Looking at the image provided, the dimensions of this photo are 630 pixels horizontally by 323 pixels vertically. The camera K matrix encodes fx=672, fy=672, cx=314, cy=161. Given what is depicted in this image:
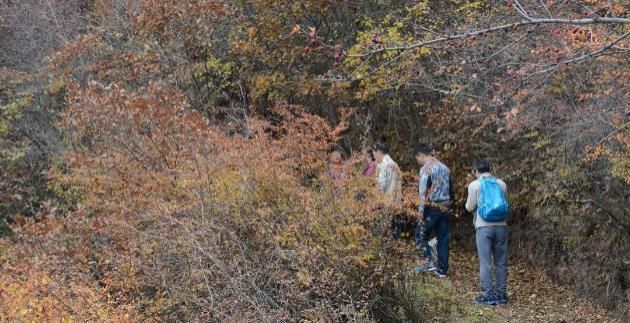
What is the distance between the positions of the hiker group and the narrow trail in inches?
10.3

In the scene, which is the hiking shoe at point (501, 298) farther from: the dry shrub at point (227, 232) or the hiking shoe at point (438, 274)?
the dry shrub at point (227, 232)

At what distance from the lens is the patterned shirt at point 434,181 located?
7832 millimetres

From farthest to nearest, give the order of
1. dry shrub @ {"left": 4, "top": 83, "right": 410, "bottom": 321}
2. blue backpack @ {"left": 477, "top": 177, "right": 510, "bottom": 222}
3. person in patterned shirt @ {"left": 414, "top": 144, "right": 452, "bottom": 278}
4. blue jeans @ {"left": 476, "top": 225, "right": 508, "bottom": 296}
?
person in patterned shirt @ {"left": 414, "top": 144, "right": 452, "bottom": 278} → blue jeans @ {"left": 476, "top": 225, "right": 508, "bottom": 296} → blue backpack @ {"left": 477, "top": 177, "right": 510, "bottom": 222} → dry shrub @ {"left": 4, "top": 83, "right": 410, "bottom": 321}

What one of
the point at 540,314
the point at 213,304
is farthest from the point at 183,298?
the point at 540,314

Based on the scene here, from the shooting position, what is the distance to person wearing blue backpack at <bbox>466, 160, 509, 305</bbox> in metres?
6.96

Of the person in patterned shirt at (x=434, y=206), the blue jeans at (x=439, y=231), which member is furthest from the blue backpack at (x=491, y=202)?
the blue jeans at (x=439, y=231)

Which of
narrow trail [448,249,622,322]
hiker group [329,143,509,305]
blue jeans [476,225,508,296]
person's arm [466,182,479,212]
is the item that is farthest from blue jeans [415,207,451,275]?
blue jeans [476,225,508,296]

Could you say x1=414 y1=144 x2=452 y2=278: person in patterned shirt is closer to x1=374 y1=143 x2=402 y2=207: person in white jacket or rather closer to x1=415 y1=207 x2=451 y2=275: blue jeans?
x1=415 y1=207 x2=451 y2=275: blue jeans


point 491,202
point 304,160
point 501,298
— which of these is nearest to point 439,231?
point 501,298

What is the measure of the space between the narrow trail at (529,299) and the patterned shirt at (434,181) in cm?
114

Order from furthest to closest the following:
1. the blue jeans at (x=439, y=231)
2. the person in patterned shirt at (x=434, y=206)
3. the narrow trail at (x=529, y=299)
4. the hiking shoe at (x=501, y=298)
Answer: the blue jeans at (x=439, y=231)
the person in patterned shirt at (x=434, y=206)
the hiking shoe at (x=501, y=298)
the narrow trail at (x=529, y=299)

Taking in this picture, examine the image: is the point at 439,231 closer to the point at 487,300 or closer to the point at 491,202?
the point at 487,300

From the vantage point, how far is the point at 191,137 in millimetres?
7531

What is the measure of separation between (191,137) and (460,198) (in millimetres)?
4963
